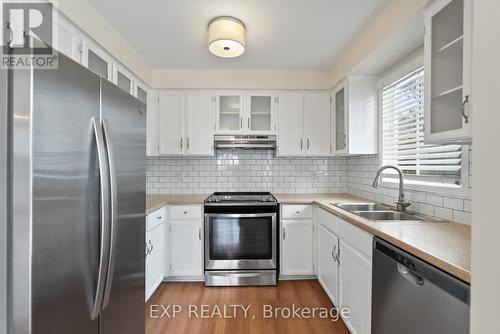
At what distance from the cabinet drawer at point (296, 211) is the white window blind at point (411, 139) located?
0.96 meters

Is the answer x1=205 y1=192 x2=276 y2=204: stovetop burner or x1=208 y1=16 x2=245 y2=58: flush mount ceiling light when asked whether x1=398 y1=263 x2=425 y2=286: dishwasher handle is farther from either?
x1=208 y1=16 x2=245 y2=58: flush mount ceiling light

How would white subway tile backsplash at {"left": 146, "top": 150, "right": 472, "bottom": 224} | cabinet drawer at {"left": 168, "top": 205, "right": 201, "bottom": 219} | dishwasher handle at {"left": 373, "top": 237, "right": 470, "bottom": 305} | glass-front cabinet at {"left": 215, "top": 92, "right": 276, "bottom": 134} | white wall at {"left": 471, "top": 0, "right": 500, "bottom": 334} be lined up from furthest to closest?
white subway tile backsplash at {"left": 146, "top": 150, "right": 472, "bottom": 224}, glass-front cabinet at {"left": 215, "top": 92, "right": 276, "bottom": 134}, cabinet drawer at {"left": 168, "top": 205, "right": 201, "bottom": 219}, dishwasher handle at {"left": 373, "top": 237, "right": 470, "bottom": 305}, white wall at {"left": 471, "top": 0, "right": 500, "bottom": 334}

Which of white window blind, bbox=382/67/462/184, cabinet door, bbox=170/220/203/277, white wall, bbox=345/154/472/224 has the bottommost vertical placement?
cabinet door, bbox=170/220/203/277

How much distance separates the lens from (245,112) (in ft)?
10.2

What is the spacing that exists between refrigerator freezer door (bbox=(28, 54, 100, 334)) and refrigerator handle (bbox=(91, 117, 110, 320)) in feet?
0.06

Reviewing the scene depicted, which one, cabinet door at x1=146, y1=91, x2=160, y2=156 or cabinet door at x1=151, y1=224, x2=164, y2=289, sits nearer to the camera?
cabinet door at x1=151, y1=224, x2=164, y2=289

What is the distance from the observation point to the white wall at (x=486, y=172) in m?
0.54

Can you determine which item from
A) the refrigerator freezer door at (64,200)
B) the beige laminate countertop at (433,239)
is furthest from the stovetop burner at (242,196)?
the refrigerator freezer door at (64,200)

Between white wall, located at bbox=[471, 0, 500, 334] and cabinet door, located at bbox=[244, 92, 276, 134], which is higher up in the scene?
cabinet door, located at bbox=[244, 92, 276, 134]

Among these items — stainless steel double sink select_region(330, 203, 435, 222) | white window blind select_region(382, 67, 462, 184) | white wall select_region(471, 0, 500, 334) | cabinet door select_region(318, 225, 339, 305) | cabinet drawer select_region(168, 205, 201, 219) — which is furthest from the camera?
cabinet drawer select_region(168, 205, 201, 219)

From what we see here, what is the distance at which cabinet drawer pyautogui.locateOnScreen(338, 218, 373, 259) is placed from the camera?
1576 mm

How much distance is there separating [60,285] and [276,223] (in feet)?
7.19

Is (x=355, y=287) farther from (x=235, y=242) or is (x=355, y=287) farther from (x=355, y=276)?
(x=235, y=242)

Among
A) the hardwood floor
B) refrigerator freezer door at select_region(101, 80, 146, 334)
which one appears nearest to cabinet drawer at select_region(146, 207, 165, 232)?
the hardwood floor
